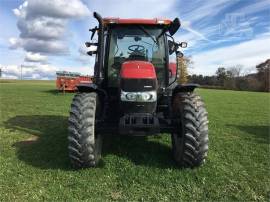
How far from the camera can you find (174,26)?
657cm

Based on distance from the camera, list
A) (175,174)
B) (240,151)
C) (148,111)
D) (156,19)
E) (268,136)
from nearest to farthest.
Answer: (175,174) → (148,111) → (156,19) → (240,151) → (268,136)

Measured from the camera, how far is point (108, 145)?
275 inches

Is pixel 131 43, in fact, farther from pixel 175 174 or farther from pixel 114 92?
pixel 175 174

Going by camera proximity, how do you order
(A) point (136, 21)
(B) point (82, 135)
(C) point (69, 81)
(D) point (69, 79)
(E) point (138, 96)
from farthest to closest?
1. (C) point (69, 81)
2. (D) point (69, 79)
3. (A) point (136, 21)
4. (E) point (138, 96)
5. (B) point (82, 135)

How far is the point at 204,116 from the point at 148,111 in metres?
0.92

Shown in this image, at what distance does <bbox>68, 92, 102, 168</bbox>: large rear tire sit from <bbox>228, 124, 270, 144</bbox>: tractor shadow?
4654mm

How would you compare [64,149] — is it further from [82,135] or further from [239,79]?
[239,79]

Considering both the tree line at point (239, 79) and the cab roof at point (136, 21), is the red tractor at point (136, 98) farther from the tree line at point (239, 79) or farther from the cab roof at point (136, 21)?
the tree line at point (239, 79)

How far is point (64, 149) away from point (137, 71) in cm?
225

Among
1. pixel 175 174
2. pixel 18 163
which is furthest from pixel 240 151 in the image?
pixel 18 163

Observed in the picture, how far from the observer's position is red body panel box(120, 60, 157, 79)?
5.60 m

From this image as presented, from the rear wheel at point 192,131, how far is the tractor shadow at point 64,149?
15.5 inches

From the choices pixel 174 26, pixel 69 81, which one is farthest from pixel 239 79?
pixel 174 26

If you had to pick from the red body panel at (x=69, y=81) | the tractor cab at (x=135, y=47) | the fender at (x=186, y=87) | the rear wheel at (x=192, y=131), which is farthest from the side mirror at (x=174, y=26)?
the red body panel at (x=69, y=81)
